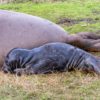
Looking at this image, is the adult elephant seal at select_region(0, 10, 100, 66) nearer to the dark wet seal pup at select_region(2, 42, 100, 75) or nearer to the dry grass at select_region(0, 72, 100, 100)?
the dark wet seal pup at select_region(2, 42, 100, 75)

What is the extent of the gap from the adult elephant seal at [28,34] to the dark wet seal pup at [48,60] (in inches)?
16.7

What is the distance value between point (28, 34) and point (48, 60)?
0.94 m

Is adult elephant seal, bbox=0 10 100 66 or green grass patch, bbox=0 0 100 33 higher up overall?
adult elephant seal, bbox=0 10 100 66

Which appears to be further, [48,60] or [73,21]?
[73,21]

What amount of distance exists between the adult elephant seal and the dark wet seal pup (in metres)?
0.42

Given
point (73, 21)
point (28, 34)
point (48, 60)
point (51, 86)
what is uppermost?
point (28, 34)

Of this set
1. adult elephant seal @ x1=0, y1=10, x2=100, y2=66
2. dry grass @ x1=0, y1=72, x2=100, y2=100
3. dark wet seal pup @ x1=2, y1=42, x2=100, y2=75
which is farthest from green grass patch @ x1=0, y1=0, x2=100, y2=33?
dry grass @ x1=0, y1=72, x2=100, y2=100

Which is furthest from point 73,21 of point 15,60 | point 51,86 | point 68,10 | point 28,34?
point 51,86

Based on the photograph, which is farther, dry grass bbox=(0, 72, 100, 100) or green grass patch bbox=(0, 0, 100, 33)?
green grass patch bbox=(0, 0, 100, 33)

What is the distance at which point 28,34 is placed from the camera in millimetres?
7430

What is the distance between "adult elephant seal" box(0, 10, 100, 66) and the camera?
24.0 feet

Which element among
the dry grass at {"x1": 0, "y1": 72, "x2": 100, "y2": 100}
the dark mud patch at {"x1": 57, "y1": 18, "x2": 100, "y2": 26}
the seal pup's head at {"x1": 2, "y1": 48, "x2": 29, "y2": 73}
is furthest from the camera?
the dark mud patch at {"x1": 57, "y1": 18, "x2": 100, "y2": 26}

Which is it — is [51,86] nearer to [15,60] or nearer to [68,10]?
[15,60]

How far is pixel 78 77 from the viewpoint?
6.30m
